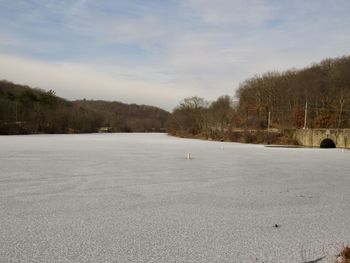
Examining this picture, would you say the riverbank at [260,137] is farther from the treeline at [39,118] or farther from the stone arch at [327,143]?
the treeline at [39,118]

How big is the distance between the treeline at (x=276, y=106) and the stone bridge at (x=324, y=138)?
4.32m

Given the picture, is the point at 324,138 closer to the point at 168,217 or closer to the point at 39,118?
the point at 168,217

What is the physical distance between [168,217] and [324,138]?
3171cm

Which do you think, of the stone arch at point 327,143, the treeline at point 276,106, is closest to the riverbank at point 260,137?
the treeline at point 276,106

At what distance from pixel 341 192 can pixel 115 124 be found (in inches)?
3525

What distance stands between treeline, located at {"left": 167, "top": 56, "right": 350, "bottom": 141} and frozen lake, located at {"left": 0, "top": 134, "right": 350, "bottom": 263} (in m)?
31.9

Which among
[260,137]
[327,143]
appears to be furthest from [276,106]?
[327,143]

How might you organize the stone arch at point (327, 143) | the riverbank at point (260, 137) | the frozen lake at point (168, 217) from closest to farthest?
1. the frozen lake at point (168, 217)
2. the stone arch at point (327, 143)
3. the riverbank at point (260, 137)

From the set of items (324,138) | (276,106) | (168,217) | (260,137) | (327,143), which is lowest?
(168,217)

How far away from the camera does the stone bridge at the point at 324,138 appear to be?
108ft

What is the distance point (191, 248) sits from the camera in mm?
4785

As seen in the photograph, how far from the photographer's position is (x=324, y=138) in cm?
3469

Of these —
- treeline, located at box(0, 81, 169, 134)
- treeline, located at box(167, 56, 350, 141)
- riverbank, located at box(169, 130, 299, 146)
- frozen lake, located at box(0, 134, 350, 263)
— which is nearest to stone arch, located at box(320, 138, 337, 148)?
riverbank, located at box(169, 130, 299, 146)

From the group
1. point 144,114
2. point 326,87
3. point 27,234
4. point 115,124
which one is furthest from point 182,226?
point 144,114
